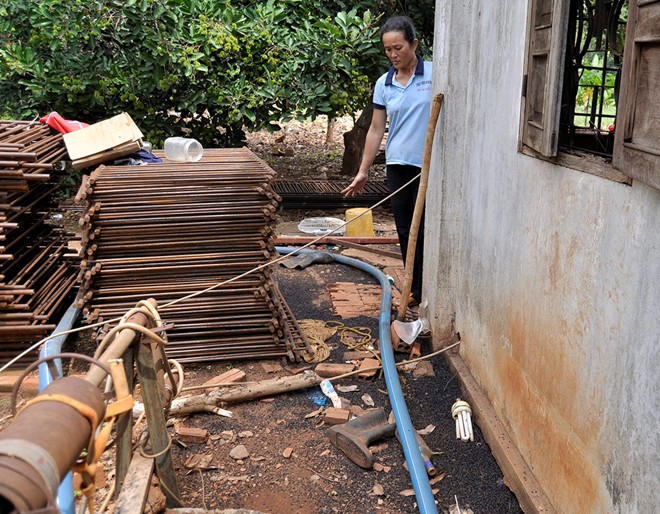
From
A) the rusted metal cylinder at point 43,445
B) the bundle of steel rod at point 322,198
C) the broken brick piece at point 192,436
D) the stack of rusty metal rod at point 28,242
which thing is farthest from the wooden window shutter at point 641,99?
the bundle of steel rod at point 322,198

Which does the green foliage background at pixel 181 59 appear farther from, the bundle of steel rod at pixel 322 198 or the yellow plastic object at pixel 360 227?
the yellow plastic object at pixel 360 227

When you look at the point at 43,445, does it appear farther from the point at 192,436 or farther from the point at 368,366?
the point at 368,366

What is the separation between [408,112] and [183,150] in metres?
2.07

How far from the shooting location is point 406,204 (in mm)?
6266

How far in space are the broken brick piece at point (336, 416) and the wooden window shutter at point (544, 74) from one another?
84.6 inches

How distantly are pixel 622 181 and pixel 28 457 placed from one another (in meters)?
2.13

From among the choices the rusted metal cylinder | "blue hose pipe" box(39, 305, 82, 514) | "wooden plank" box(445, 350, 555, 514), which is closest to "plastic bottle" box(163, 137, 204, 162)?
"blue hose pipe" box(39, 305, 82, 514)

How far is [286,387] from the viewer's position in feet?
15.8

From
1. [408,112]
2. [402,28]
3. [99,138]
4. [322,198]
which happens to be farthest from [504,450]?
[322,198]

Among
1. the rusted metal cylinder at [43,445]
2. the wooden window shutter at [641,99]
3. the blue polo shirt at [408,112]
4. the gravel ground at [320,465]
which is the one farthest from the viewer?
the blue polo shirt at [408,112]

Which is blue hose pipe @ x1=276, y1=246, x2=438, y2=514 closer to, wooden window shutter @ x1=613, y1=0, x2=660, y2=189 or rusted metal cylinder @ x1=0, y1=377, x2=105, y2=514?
wooden window shutter @ x1=613, y1=0, x2=660, y2=189

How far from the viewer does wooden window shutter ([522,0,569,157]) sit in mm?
3004

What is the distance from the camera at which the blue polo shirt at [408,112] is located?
19.1 feet

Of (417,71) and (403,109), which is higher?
(417,71)
